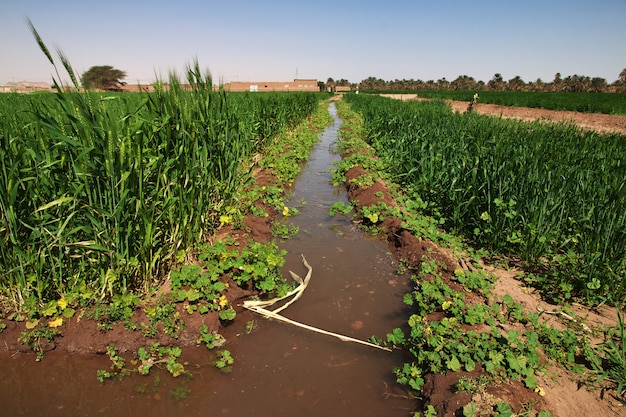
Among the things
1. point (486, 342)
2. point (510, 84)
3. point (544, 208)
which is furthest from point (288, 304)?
point (510, 84)

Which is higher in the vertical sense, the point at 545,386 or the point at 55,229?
the point at 55,229

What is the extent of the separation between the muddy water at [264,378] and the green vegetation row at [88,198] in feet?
2.17

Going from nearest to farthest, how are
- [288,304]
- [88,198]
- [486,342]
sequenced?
1. [486,342]
2. [88,198]
3. [288,304]

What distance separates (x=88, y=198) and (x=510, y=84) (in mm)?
91854

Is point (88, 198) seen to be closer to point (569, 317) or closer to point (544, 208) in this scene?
point (569, 317)

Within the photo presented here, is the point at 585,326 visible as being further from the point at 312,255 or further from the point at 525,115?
the point at 525,115

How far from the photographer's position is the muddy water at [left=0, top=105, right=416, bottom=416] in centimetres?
252

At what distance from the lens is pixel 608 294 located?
3.34 m

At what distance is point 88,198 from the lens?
2.92 m

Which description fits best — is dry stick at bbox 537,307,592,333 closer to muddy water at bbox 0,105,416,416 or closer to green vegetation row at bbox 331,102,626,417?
green vegetation row at bbox 331,102,626,417

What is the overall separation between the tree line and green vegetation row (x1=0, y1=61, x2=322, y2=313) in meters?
61.0

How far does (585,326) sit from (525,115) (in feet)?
80.2

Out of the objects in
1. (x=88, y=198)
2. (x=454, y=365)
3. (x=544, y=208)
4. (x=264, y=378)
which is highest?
(x=88, y=198)

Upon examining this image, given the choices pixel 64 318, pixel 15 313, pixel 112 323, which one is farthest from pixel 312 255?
pixel 15 313
